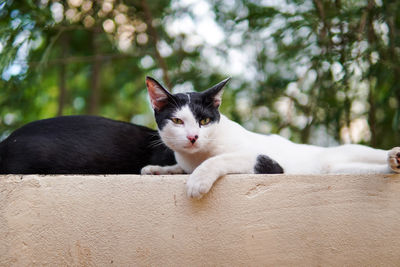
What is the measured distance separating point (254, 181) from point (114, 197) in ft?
1.79

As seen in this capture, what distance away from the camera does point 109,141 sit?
1.86 meters

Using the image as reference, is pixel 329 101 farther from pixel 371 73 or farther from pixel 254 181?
pixel 254 181

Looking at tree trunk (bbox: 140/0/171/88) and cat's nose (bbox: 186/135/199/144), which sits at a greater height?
tree trunk (bbox: 140/0/171/88)

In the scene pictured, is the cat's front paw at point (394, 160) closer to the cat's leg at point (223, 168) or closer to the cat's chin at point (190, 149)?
the cat's leg at point (223, 168)

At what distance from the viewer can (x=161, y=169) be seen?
1828 millimetres

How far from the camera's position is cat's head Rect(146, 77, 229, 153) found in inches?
64.0

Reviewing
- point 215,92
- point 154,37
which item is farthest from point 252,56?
point 215,92

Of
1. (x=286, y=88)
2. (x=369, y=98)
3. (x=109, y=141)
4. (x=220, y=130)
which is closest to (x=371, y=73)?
(x=369, y=98)

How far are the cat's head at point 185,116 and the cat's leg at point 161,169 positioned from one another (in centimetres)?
15

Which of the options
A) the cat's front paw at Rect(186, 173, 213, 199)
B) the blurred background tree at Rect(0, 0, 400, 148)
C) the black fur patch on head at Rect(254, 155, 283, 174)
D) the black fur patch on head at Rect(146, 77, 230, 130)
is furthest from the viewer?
the blurred background tree at Rect(0, 0, 400, 148)

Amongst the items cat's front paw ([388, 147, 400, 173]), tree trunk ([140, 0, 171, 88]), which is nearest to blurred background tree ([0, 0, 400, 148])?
tree trunk ([140, 0, 171, 88])

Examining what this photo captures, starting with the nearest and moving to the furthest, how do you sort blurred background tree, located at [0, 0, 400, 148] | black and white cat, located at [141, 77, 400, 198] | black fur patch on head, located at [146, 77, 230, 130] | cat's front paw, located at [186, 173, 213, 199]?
cat's front paw, located at [186, 173, 213, 199], black and white cat, located at [141, 77, 400, 198], black fur patch on head, located at [146, 77, 230, 130], blurred background tree, located at [0, 0, 400, 148]

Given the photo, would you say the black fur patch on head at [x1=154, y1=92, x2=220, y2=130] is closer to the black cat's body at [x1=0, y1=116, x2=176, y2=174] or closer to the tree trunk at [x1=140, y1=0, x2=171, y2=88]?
the black cat's body at [x1=0, y1=116, x2=176, y2=174]

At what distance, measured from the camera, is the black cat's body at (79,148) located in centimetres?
165
